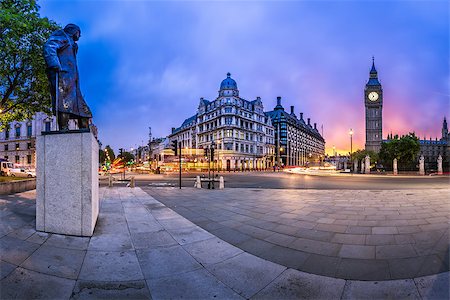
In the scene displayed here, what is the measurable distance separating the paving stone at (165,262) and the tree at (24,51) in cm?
1137

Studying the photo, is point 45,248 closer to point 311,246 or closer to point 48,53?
point 48,53

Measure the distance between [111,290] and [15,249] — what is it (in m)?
2.38

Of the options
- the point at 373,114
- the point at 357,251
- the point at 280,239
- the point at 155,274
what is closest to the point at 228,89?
the point at 280,239

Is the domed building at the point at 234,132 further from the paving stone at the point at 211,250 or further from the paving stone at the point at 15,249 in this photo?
the paving stone at the point at 15,249

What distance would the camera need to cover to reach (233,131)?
69.5 m

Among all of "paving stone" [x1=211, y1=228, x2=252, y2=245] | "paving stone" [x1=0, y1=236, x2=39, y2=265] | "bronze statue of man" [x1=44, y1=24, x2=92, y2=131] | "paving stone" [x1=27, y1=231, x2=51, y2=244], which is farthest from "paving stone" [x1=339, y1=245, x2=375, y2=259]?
"bronze statue of man" [x1=44, y1=24, x2=92, y2=131]

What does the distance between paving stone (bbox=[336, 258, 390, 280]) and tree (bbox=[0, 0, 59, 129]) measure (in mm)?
13900

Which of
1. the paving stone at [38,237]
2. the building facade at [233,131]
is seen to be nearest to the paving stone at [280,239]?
the paving stone at [38,237]

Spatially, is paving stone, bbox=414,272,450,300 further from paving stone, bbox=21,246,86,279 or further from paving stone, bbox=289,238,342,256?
paving stone, bbox=21,246,86,279

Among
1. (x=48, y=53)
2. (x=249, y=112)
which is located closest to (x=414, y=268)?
(x=48, y=53)

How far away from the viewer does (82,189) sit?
523 cm

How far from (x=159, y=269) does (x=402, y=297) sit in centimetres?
349

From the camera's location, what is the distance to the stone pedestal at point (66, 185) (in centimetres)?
516

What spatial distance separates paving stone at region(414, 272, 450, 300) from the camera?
304 cm
